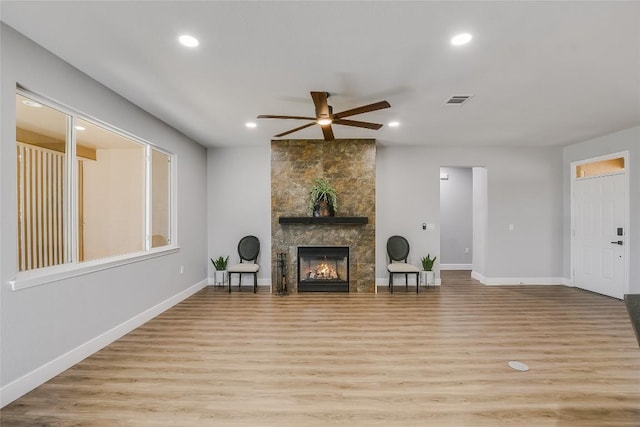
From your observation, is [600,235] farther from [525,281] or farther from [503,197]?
[503,197]

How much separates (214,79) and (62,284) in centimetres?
227

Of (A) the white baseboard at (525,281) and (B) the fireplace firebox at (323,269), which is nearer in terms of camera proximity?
(B) the fireplace firebox at (323,269)

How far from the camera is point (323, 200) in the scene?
533 centimetres

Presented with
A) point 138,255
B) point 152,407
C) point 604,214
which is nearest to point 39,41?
point 138,255

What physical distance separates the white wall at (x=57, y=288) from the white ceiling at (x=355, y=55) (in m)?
0.17

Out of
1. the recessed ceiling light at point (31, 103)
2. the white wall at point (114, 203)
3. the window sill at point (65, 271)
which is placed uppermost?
the recessed ceiling light at point (31, 103)

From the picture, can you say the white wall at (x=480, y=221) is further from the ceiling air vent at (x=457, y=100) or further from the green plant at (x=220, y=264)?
the green plant at (x=220, y=264)

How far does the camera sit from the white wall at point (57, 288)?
7.07 feet

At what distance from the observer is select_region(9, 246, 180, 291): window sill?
2278 mm

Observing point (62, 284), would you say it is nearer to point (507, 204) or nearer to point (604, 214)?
point (507, 204)

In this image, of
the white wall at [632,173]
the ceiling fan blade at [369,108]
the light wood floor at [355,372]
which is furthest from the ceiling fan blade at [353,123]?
the white wall at [632,173]

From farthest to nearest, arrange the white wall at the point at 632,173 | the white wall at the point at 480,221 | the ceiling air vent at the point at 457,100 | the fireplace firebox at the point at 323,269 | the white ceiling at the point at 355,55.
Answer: the white wall at the point at 480,221
the fireplace firebox at the point at 323,269
the white wall at the point at 632,173
the ceiling air vent at the point at 457,100
the white ceiling at the point at 355,55

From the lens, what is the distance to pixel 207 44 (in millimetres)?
2373

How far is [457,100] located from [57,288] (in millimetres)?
4331
